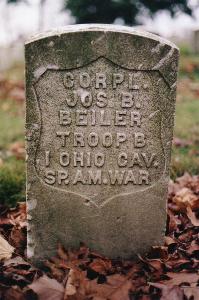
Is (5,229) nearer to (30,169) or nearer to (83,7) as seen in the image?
(30,169)

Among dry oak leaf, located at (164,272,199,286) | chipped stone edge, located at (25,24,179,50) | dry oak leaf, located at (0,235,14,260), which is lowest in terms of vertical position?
dry oak leaf, located at (164,272,199,286)

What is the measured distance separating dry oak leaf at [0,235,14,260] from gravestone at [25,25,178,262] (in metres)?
0.13

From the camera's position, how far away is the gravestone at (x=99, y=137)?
2.58 meters

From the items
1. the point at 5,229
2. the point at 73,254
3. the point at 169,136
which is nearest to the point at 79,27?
the point at 169,136

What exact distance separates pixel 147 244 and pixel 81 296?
731 millimetres

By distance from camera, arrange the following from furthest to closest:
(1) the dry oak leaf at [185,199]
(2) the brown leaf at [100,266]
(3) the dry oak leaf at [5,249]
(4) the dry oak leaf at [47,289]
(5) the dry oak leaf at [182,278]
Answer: (1) the dry oak leaf at [185,199] → (3) the dry oak leaf at [5,249] → (2) the brown leaf at [100,266] → (5) the dry oak leaf at [182,278] → (4) the dry oak leaf at [47,289]

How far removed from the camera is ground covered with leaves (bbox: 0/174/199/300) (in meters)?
2.34

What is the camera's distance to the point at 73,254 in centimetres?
278

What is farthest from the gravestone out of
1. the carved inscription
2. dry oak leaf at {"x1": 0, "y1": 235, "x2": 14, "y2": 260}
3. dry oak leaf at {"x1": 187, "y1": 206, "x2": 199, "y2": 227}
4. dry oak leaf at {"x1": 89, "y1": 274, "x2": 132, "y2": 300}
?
dry oak leaf at {"x1": 89, "y1": 274, "x2": 132, "y2": 300}

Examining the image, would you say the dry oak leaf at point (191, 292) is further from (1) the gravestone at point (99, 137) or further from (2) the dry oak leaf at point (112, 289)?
(1) the gravestone at point (99, 137)

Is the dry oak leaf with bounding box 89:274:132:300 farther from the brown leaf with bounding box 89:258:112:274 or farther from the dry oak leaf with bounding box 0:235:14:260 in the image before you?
the dry oak leaf with bounding box 0:235:14:260

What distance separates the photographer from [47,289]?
233cm

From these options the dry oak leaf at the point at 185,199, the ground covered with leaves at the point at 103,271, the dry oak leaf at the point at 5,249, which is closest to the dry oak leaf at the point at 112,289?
the ground covered with leaves at the point at 103,271

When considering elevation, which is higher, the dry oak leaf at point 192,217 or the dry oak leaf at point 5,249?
the dry oak leaf at point 192,217
